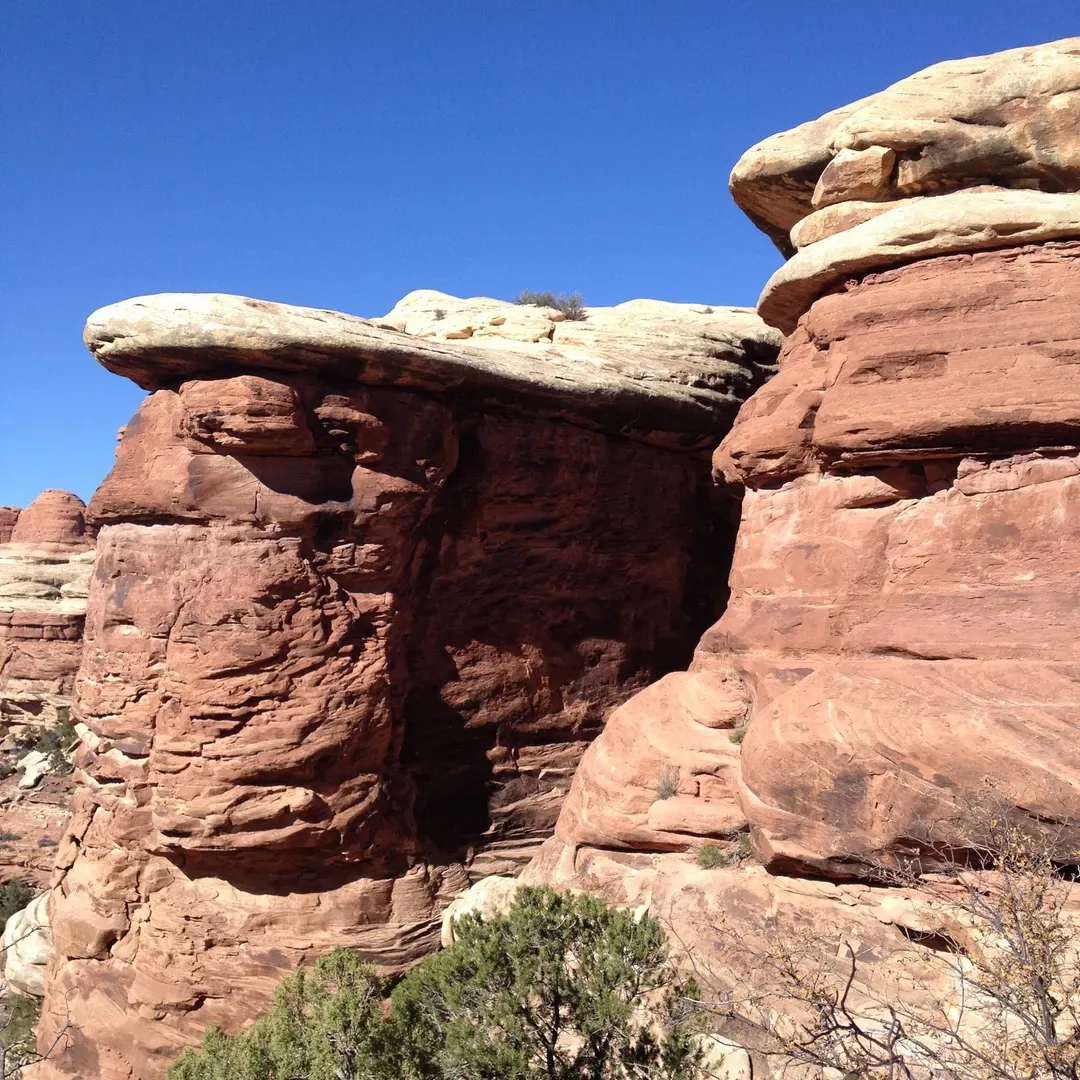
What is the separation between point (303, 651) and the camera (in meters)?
12.5

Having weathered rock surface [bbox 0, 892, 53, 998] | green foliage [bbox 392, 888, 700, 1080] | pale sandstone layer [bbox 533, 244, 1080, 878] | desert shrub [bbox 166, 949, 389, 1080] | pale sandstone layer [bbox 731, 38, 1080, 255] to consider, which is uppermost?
pale sandstone layer [bbox 731, 38, 1080, 255]

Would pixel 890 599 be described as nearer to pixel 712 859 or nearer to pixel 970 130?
pixel 712 859

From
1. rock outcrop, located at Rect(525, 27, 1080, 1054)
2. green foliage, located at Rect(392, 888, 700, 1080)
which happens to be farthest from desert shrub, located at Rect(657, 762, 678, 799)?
green foliage, located at Rect(392, 888, 700, 1080)

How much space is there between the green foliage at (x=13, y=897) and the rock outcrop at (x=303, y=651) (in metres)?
8.85

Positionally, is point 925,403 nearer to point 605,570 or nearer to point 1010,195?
point 1010,195

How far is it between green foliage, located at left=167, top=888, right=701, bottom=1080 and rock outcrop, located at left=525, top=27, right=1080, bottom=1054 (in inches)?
30.5

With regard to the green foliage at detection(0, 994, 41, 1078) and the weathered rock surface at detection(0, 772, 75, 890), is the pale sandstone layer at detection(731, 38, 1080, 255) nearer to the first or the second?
the green foliage at detection(0, 994, 41, 1078)

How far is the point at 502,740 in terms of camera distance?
48.6 feet

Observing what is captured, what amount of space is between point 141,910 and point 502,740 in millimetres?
5723

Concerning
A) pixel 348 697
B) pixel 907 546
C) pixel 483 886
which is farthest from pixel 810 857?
pixel 348 697

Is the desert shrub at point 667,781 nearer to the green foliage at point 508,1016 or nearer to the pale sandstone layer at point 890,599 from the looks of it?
the pale sandstone layer at point 890,599

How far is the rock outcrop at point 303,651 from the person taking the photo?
12.3 metres

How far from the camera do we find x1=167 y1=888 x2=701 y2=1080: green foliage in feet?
29.1

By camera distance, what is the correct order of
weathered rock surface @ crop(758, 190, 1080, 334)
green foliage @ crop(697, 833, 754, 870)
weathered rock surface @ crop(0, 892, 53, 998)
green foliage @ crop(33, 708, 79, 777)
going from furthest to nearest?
green foliage @ crop(33, 708, 79, 777) → weathered rock surface @ crop(0, 892, 53, 998) → green foliage @ crop(697, 833, 754, 870) → weathered rock surface @ crop(758, 190, 1080, 334)
